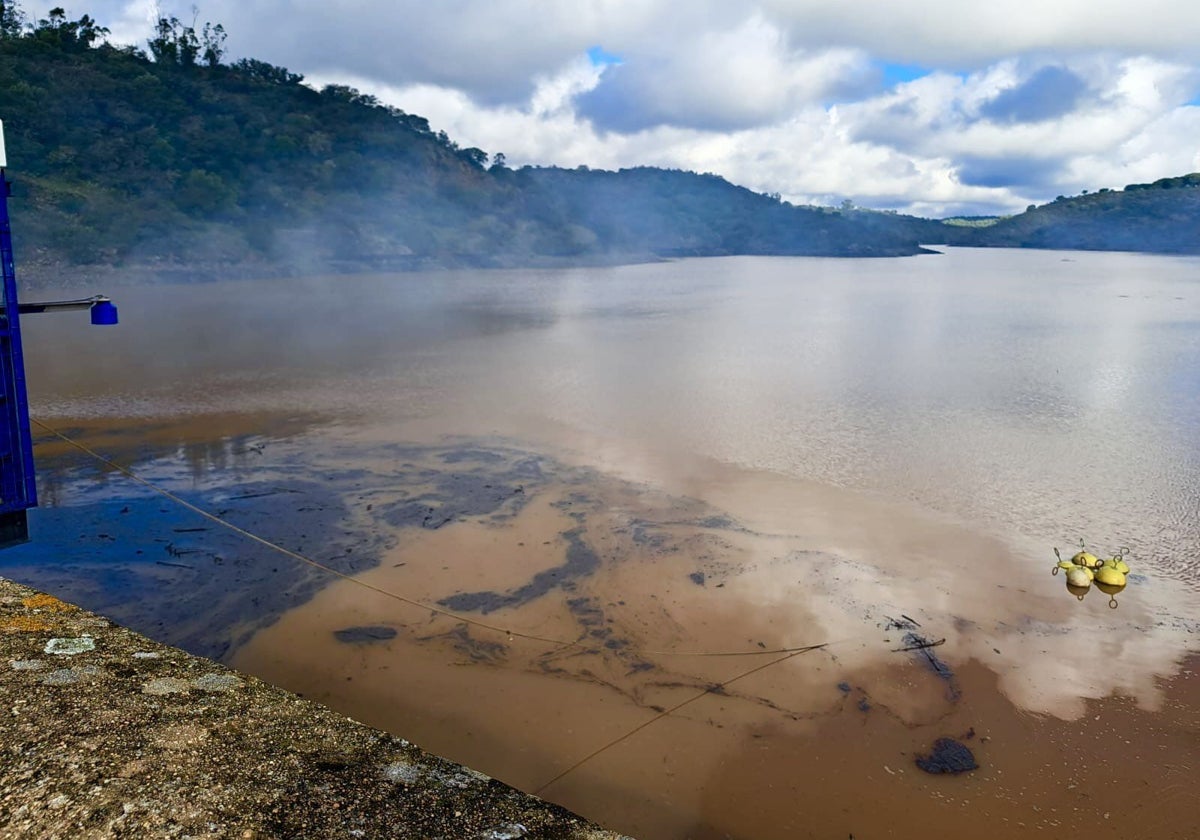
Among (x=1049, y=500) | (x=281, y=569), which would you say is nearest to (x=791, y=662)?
(x=281, y=569)

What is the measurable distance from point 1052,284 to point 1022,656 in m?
50.2

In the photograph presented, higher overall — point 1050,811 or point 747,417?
point 747,417

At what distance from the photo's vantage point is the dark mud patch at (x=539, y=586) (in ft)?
20.7

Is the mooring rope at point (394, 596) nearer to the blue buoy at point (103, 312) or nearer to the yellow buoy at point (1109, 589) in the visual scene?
the blue buoy at point (103, 312)

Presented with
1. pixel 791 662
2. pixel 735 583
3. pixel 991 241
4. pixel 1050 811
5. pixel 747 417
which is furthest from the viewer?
pixel 991 241

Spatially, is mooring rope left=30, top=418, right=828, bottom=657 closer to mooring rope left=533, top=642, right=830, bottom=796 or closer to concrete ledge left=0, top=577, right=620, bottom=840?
mooring rope left=533, top=642, right=830, bottom=796

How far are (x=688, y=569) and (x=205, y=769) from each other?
15.0 feet

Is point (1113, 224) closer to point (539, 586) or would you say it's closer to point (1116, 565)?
point (1116, 565)

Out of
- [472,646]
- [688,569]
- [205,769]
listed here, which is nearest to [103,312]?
[472,646]

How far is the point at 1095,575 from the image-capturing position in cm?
678

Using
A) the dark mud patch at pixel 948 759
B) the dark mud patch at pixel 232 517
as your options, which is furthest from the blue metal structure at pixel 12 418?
the dark mud patch at pixel 948 759

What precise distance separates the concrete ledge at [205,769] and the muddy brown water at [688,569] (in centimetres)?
99

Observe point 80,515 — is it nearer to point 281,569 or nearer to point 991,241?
point 281,569

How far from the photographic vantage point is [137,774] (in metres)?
3.20
